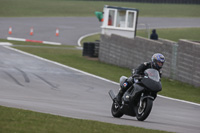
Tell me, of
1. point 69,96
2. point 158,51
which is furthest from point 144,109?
point 158,51

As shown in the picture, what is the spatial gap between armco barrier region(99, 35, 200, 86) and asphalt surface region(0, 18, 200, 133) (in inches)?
119

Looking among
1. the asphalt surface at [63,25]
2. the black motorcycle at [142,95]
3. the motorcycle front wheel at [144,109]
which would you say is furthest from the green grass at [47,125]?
the asphalt surface at [63,25]

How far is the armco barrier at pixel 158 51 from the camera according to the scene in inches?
725

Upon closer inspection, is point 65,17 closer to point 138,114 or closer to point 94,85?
point 94,85


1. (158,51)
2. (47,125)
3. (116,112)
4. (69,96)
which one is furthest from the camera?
(158,51)

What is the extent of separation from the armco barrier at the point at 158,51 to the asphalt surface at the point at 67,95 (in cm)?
302

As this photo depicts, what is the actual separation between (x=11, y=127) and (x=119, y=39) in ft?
56.5

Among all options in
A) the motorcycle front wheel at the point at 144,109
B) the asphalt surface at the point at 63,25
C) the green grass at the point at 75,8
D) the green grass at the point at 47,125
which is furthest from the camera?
the green grass at the point at 75,8

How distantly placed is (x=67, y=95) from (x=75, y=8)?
4306 cm

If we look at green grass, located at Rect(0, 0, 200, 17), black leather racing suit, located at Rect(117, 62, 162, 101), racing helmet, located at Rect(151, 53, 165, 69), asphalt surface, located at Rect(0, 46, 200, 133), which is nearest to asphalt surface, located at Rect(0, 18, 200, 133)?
asphalt surface, located at Rect(0, 46, 200, 133)

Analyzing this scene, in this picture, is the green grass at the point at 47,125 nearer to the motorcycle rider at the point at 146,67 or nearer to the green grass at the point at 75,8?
the motorcycle rider at the point at 146,67

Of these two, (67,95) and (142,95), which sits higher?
(142,95)

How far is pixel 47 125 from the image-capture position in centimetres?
793

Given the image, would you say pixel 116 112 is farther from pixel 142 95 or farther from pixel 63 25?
pixel 63 25
